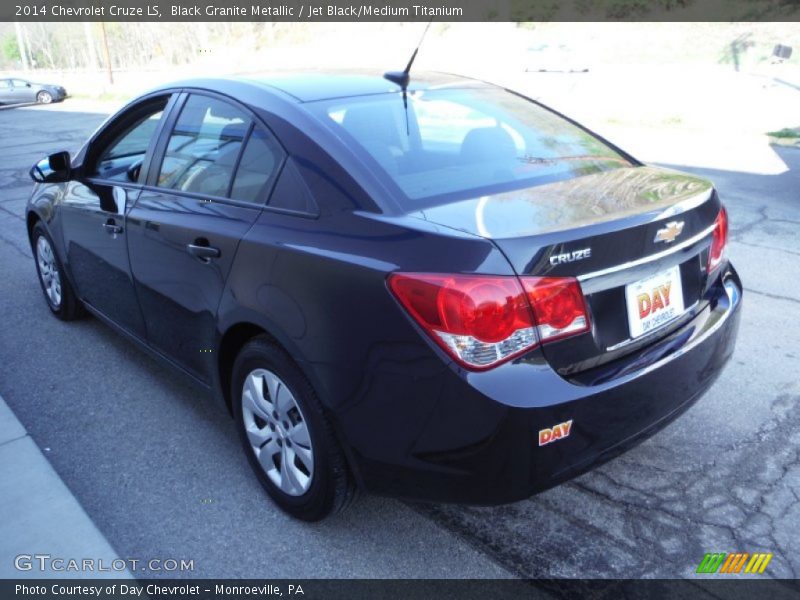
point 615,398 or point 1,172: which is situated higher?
point 615,398

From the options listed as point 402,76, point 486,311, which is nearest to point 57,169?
point 402,76

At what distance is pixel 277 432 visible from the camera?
270 cm

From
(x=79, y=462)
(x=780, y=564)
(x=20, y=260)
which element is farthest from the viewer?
(x=20, y=260)

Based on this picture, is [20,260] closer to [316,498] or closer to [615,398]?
[316,498]

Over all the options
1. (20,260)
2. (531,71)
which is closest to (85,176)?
(20,260)

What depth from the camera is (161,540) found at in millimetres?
2664

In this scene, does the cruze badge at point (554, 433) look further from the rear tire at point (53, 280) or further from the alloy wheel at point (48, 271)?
the alloy wheel at point (48, 271)

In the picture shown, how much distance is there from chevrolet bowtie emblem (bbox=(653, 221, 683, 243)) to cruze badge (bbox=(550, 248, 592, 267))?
340 millimetres

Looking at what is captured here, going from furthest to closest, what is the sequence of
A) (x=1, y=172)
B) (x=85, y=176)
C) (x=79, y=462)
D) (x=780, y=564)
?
(x=1, y=172) < (x=85, y=176) < (x=79, y=462) < (x=780, y=564)

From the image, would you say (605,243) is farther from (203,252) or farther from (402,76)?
(203,252)

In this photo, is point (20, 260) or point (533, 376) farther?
point (20, 260)

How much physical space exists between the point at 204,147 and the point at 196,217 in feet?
1.16

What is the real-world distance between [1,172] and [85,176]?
9.23 meters

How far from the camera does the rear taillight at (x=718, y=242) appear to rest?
271 centimetres
